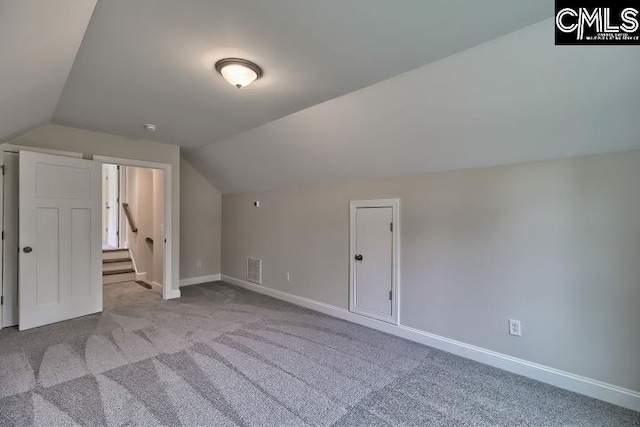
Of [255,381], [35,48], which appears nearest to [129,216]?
[35,48]

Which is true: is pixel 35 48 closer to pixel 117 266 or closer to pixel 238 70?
pixel 238 70

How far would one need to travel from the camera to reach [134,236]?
6098mm

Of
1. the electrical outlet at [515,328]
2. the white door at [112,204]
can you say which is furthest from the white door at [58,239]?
the electrical outlet at [515,328]

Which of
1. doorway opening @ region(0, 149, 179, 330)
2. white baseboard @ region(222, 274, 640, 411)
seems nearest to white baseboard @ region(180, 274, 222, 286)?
doorway opening @ region(0, 149, 179, 330)

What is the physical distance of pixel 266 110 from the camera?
3.14 meters

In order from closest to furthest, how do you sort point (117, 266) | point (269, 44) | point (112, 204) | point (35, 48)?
1. point (35, 48)
2. point (269, 44)
3. point (117, 266)
4. point (112, 204)

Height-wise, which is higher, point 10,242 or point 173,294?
point 10,242

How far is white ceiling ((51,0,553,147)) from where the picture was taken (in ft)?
5.32

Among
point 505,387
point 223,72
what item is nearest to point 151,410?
point 223,72

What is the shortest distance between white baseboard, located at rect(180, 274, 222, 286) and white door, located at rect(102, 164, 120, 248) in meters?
2.70

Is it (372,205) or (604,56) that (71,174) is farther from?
(604,56)

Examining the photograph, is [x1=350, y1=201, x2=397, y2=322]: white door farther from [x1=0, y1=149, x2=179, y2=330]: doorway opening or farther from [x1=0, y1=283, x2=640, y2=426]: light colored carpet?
[x1=0, y1=149, x2=179, y2=330]: doorway opening

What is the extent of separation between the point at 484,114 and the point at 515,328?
5.95 feet

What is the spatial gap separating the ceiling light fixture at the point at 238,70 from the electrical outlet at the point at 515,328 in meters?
2.94
